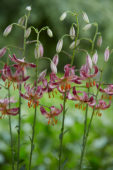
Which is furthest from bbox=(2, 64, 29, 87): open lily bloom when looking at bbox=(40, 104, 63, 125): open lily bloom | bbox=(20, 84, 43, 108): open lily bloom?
bbox=(40, 104, 63, 125): open lily bloom

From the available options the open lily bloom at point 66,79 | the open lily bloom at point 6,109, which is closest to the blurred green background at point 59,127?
the open lily bloom at point 6,109

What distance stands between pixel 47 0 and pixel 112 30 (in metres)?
0.83

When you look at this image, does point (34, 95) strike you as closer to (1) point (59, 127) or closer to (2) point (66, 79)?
(2) point (66, 79)

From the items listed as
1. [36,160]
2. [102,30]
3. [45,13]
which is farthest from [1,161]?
[102,30]

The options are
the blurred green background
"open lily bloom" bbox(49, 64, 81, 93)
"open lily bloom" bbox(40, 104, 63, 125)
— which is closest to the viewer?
"open lily bloom" bbox(49, 64, 81, 93)

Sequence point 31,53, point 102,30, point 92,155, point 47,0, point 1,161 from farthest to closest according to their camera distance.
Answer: point 31,53
point 102,30
point 47,0
point 92,155
point 1,161

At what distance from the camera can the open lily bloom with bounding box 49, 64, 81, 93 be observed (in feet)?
3.67

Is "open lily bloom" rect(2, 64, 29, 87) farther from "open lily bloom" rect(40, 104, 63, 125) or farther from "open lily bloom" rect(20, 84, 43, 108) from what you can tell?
"open lily bloom" rect(40, 104, 63, 125)

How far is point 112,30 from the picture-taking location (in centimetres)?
396

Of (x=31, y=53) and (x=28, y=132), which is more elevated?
(x=31, y=53)

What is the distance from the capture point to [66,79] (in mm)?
1144

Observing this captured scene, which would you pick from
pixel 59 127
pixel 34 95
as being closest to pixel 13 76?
pixel 34 95

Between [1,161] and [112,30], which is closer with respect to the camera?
→ [1,161]

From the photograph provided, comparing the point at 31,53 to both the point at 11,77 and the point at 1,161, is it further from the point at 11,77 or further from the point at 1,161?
the point at 11,77
